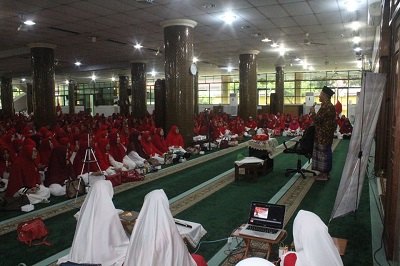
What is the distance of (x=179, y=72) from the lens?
959cm

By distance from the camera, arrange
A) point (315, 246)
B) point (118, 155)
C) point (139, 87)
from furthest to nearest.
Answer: point (139, 87)
point (118, 155)
point (315, 246)

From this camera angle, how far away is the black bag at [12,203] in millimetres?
5289

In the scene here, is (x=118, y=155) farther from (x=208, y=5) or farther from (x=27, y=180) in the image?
(x=208, y=5)

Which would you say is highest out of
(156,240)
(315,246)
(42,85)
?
(42,85)

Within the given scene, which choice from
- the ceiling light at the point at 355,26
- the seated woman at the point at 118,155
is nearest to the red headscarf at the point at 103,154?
the seated woman at the point at 118,155

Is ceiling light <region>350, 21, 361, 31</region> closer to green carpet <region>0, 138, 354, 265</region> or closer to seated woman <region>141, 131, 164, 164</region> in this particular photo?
green carpet <region>0, 138, 354, 265</region>

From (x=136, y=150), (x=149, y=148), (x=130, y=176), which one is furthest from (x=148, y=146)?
(x=130, y=176)

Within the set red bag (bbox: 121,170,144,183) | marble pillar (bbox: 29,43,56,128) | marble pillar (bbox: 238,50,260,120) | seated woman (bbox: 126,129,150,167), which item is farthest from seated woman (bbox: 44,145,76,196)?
marble pillar (bbox: 238,50,260,120)

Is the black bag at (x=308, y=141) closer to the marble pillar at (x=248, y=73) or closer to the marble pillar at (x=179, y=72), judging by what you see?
the marble pillar at (x=179, y=72)

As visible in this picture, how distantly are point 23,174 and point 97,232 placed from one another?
343 centimetres

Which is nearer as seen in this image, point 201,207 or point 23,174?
point 201,207

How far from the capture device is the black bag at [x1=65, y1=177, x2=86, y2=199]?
232 inches

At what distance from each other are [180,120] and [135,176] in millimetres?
3276

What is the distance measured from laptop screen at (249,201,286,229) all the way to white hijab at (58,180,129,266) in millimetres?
1350
